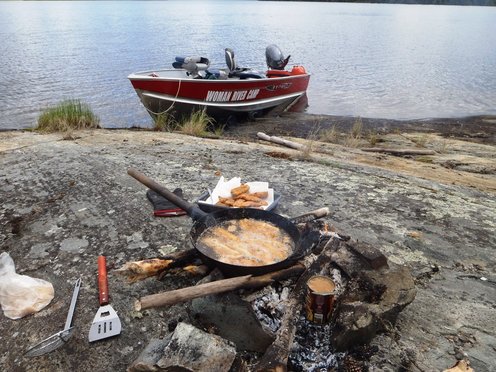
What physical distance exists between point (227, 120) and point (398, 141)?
568cm

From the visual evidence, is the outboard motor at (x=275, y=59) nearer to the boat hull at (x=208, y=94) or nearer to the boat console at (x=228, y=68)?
the boat console at (x=228, y=68)

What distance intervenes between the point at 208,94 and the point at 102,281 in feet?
30.3

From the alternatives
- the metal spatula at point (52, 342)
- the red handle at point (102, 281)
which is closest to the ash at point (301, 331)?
the red handle at point (102, 281)

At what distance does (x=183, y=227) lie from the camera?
12.8 ft

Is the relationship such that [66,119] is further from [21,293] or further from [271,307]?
[271,307]

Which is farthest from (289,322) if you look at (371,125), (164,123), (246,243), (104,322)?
(371,125)

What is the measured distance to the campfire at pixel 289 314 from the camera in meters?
2.10

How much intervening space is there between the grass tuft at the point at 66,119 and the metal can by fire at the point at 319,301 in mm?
7533

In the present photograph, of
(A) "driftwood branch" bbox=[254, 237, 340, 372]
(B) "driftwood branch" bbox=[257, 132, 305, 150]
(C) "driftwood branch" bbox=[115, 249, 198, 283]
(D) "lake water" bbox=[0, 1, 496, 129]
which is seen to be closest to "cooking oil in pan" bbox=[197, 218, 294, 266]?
(C) "driftwood branch" bbox=[115, 249, 198, 283]

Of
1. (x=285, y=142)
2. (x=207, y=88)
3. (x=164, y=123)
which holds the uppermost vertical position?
(x=207, y=88)

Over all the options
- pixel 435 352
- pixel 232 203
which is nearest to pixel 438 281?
pixel 435 352

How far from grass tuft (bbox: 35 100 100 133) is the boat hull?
1.85 metres

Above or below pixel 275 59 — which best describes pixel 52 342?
above

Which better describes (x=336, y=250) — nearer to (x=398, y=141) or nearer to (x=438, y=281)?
(x=438, y=281)
